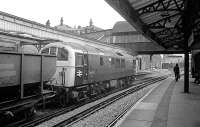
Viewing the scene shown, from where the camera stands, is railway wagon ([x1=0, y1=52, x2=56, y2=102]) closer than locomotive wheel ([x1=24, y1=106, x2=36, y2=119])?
Yes

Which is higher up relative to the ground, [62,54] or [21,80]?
[62,54]

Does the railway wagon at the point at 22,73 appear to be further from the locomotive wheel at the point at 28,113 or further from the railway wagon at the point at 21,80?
the locomotive wheel at the point at 28,113

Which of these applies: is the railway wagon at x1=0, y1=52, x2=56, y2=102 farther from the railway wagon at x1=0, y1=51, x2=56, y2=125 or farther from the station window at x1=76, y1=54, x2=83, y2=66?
the station window at x1=76, y1=54, x2=83, y2=66

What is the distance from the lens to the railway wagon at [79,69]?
10344 mm

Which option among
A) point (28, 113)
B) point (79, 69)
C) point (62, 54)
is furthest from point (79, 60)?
point (28, 113)

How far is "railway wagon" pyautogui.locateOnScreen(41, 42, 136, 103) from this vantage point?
33.9 feet

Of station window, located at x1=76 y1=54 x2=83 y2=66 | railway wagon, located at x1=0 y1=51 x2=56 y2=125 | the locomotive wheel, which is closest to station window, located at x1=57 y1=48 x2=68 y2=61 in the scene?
station window, located at x1=76 y1=54 x2=83 y2=66

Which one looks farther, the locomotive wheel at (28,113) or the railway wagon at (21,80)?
the locomotive wheel at (28,113)

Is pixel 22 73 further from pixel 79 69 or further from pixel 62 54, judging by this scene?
pixel 79 69

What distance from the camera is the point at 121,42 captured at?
142ft

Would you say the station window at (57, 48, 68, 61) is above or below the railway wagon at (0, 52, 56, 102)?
above

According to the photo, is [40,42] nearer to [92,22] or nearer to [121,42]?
[121,42]

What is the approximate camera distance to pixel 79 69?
11055mm

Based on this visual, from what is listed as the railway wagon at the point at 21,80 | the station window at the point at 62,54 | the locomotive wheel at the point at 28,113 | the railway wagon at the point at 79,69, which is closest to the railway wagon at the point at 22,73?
the railway wagon at the point at 21,80
